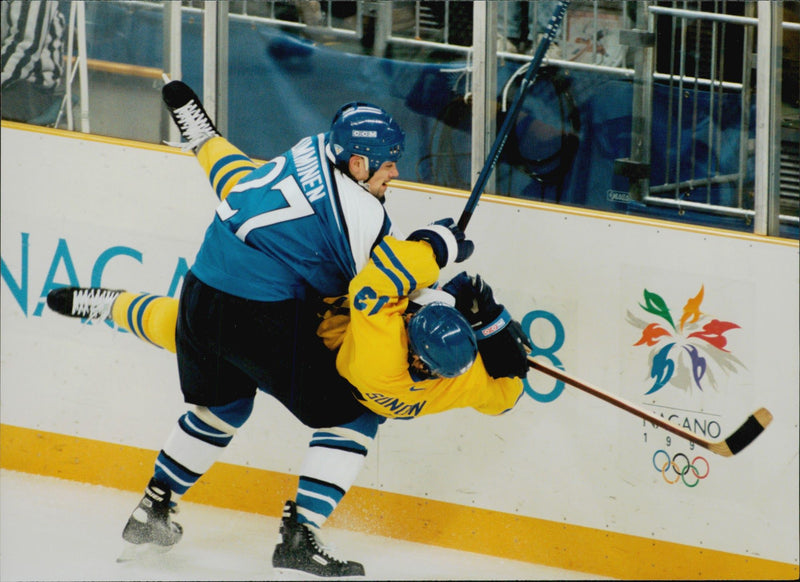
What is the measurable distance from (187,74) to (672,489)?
5.99 ft

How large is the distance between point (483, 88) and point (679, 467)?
1156mm

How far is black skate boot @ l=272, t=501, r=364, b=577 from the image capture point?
10.1ft

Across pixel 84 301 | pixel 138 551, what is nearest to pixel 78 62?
pixel 84 301

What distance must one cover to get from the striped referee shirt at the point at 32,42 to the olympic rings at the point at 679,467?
6.94 feet

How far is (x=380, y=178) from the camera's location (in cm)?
295

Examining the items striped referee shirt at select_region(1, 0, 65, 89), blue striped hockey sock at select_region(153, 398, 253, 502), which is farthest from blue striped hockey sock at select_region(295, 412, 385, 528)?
striped referee shirt at select_region(1, 0, 65, 89)

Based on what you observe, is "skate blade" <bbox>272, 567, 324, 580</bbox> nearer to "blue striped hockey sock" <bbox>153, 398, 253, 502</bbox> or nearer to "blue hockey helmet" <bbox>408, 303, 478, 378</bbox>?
"blue striped hockey sock" <bbox>153, 398, 253, 502</bbox>

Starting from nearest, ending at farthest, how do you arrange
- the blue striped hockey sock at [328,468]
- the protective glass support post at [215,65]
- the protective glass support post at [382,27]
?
the blue striped hockey sock at [328,468] < the protective glass support post at [382,27] < the protective glass support post at [215,65]

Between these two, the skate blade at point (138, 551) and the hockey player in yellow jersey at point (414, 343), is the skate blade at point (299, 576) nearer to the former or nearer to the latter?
the skate blade at point (138, 551)

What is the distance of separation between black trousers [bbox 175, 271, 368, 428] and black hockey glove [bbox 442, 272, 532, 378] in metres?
0.35

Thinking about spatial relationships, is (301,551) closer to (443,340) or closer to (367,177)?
(443,340)

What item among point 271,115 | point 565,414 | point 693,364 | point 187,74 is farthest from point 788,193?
point 187,74

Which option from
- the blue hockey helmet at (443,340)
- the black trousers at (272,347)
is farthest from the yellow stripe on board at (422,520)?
the blue hockey helmet at (443,340)

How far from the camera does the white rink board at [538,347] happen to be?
3113 millimetres
